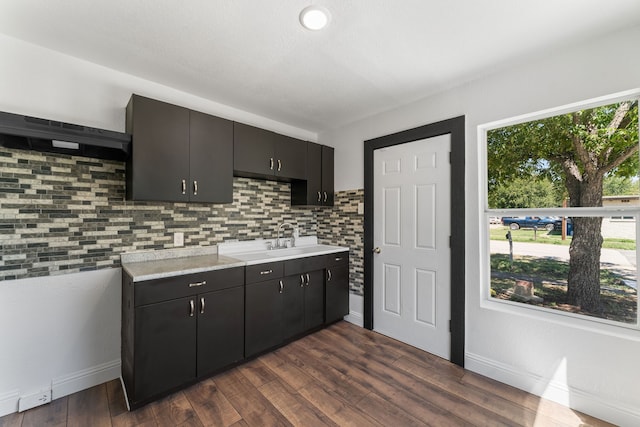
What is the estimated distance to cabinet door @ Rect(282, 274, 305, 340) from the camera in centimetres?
261

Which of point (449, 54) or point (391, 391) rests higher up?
point (449, 54)

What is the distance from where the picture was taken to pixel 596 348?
5.74 ft

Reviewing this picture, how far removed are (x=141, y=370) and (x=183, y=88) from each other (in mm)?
2307

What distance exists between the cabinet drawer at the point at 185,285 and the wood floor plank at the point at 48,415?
0.86 m

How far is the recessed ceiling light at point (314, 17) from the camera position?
1506mm

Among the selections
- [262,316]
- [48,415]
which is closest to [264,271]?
[262,316]

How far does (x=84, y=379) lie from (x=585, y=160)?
402cm

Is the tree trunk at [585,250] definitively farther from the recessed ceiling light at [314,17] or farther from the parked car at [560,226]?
the recessed ceiling light at [314,17]

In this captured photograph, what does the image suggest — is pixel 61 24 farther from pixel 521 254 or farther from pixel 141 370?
pixel 521 254

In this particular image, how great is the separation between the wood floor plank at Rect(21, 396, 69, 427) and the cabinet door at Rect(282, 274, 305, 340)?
1576mm

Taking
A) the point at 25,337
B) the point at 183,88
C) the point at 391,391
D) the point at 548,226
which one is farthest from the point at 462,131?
the point at 25,337

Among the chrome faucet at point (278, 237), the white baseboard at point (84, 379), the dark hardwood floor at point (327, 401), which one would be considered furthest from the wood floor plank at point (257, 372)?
the chrome faucet at point (278, 237)

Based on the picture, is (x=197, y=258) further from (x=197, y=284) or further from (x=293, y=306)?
(x=293, y=306)

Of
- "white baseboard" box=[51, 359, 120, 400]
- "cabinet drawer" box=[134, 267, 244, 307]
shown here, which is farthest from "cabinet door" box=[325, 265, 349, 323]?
"white baseboard" box=[51, 359, 120, 400]
